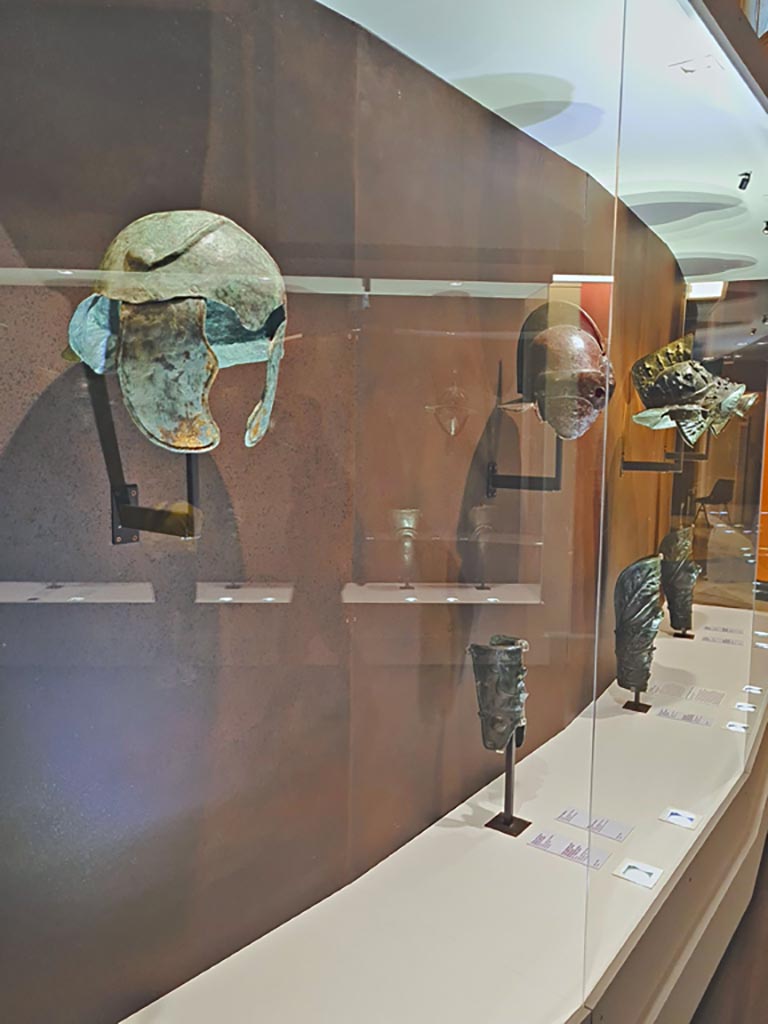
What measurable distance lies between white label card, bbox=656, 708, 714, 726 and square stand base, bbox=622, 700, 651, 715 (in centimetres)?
4

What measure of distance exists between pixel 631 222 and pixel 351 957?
2203 mm

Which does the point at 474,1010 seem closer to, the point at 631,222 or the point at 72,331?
the point at 72,331

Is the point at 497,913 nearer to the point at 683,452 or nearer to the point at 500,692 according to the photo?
the point at 500,692

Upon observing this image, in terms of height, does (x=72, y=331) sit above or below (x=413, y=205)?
below

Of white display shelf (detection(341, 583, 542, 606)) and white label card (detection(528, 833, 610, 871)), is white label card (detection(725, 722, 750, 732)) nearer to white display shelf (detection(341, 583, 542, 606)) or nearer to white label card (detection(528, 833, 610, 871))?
white display shelf (detection(341, 583, 542, 606))

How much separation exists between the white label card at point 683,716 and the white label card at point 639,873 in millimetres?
807

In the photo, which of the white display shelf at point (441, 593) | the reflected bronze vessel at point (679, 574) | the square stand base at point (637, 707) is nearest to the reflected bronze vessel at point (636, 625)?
the square stand base at point (637, 707)

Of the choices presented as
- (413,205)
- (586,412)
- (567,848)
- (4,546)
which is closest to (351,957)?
(567,848)

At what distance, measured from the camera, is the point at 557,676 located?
233cm

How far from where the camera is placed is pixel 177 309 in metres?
0.89

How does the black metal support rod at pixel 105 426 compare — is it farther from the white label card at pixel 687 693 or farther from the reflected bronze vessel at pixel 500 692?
the white label card at pixel 687 693

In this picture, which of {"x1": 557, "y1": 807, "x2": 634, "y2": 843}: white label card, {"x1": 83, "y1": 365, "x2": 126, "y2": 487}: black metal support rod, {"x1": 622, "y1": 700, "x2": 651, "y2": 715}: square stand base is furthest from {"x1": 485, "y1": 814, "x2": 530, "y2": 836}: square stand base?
{"x1": 83, "y1": 365, "x2": 126, "y2": 487}: black metal support rod

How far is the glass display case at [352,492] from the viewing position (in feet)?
3.41

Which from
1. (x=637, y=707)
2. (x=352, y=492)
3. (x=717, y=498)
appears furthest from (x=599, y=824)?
(x=717, y=498)
